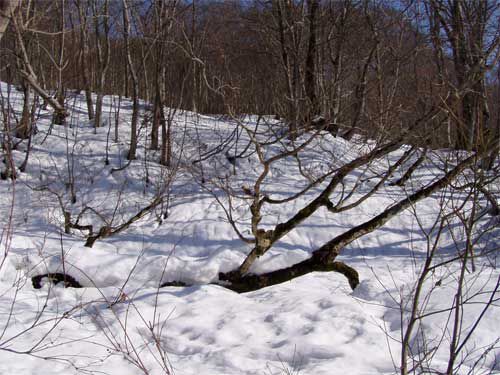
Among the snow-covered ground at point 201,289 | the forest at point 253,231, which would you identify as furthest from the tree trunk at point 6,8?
the snow-covered ground at point 201,289

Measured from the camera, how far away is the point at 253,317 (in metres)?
3.79

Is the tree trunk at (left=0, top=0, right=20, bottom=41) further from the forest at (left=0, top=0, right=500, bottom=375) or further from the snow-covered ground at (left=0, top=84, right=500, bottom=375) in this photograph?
the snow-covered ground at (left=0, top=84, right=500, bottom=375)

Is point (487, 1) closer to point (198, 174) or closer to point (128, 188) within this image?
point (198, 174)

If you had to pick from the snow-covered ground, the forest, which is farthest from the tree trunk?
the snow-covered ground

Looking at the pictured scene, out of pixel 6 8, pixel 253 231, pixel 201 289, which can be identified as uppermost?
pixel 6 8

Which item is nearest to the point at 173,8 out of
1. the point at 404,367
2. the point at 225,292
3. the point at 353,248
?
the point at 353,248

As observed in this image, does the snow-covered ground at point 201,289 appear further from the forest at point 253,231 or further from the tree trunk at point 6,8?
the tree trunk at point 6,8

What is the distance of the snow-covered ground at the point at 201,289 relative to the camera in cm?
305

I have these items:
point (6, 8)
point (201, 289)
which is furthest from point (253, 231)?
point (6, 8)

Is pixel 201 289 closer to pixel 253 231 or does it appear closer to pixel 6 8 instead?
pixel 253 231

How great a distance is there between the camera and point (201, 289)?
442 cm

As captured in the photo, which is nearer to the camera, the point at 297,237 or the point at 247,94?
the point at 297,237

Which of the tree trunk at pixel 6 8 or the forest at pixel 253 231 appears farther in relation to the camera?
the forest at pixel 253 231

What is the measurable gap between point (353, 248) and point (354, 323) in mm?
3809
